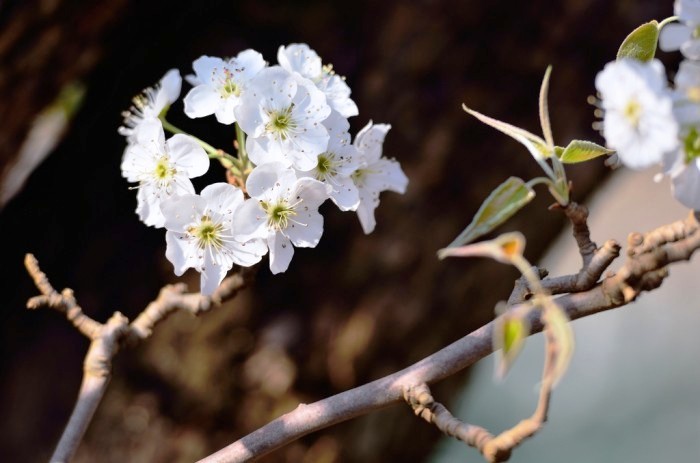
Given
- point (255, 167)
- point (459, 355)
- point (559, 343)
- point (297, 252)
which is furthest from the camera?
point (297, 252)

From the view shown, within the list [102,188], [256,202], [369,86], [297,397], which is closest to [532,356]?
[297,397]

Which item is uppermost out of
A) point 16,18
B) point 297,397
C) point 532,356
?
point 16,18

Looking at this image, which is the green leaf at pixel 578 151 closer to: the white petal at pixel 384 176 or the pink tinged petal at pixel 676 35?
the pink tinged petal at pixel 676 35

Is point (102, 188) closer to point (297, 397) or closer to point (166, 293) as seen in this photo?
point (297, 397)

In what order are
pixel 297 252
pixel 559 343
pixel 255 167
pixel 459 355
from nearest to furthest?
1. pixel 559 343
2. pixel 459 355
3. pixel 255 167
4. pixel 297 252

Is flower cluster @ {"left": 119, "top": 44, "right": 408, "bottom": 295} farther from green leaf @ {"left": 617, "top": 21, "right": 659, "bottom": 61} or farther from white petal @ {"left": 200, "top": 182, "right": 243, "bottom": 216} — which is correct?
green leaf @ {"left": 617, "top": 21, "right": 659, "bottom": 61}

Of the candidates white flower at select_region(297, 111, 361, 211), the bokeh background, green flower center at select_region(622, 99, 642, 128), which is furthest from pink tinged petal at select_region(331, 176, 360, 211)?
the bokeh background

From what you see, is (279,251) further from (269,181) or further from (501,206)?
(501,206)

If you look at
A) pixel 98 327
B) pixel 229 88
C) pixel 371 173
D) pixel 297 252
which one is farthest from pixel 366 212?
pixel 297 252
